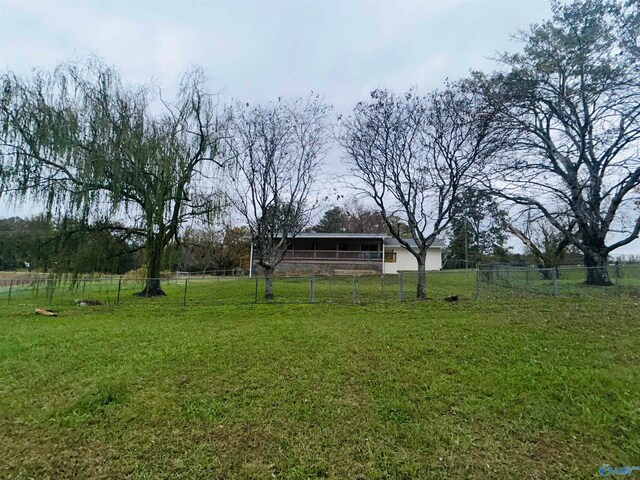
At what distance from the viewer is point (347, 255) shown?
85.3 ft

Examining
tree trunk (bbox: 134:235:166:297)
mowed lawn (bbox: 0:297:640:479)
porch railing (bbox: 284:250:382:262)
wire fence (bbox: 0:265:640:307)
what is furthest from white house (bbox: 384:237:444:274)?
mowed lawn (bbox: 0:297:640:479)

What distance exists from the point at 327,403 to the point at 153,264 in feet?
41.1

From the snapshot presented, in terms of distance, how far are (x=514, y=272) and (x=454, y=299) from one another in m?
3.80

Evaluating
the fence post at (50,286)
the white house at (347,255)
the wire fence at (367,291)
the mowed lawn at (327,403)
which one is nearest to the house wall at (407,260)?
the white house at (347,255)

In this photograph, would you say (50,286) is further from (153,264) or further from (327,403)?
(327,403)

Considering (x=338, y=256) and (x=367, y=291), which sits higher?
(x=338, y=256)

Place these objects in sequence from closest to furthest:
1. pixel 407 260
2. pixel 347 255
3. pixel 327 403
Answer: pixel 327 403
pixel 347 255
pixel 407 260

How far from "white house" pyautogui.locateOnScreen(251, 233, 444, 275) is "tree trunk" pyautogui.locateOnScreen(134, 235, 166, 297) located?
11.6m

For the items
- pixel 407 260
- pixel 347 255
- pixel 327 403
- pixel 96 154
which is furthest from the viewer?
pixel 407 260

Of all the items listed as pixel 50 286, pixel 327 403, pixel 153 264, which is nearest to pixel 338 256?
pixel 153 264

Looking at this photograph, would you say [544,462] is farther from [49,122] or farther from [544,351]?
[49,122]

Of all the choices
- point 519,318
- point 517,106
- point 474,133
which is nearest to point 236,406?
point 519,318

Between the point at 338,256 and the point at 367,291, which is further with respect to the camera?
the point at 338,256

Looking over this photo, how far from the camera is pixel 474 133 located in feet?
39.1
